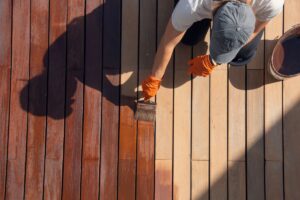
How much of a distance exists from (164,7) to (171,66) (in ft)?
1.15

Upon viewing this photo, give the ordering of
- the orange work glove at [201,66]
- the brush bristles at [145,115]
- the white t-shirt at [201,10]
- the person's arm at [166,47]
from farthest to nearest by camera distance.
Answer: the brush bristles at [145,115] < the orange work glove at [201,66] < the person's arm at [166,47] < the white t-shirt at [201,10]

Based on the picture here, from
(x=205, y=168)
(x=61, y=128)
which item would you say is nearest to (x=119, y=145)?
(x=61, y=128)

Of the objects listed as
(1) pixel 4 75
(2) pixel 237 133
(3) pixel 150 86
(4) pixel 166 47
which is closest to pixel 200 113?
(2) pixel 237 133

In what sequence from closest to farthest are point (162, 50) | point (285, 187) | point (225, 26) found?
1. point (225, 26)
2. point (162, 50)
3. point (285, 187)

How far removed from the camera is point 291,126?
2223mm

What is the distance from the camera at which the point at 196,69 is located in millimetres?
2057

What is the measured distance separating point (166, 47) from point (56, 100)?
0.75 meters

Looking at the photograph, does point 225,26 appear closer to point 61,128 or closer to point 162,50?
point 162,50

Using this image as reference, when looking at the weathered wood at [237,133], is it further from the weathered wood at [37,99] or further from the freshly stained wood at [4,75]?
the freshly stained wood at [4,75]

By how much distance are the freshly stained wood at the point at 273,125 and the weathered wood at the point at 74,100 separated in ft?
3.52

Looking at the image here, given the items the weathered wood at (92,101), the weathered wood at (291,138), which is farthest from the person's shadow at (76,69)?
the weathered wood at (291,138)

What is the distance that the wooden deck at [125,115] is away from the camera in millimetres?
2211

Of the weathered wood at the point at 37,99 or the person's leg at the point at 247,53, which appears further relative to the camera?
the weathered wood at the point at 37,99

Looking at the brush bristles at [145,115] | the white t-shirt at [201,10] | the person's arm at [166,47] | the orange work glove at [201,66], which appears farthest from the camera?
the brush bristles at [145,115]
